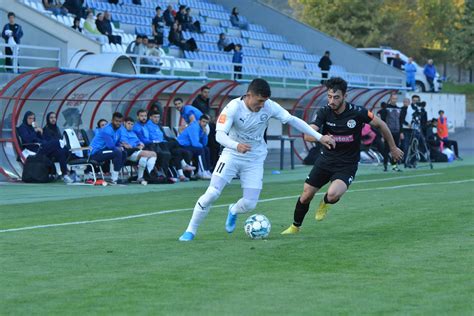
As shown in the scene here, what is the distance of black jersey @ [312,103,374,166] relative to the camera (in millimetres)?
12766

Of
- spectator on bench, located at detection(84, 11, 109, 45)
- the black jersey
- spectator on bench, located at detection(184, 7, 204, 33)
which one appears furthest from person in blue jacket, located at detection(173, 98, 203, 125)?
spectator on bench, located at detection(184, 7, 204, 33)

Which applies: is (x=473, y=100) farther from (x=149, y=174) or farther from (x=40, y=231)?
(x=40, y=231)

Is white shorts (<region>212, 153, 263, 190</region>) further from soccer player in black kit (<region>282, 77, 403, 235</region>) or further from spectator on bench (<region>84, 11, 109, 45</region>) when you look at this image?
spectator on bench (<region>84, 11, 109, 45</region>)

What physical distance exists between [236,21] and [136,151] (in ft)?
80.6

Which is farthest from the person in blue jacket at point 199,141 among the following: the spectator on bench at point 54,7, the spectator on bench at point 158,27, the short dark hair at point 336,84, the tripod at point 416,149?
the spectator on bench at point 158,27

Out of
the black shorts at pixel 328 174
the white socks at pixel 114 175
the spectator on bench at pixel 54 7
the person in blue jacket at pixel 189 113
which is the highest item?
the spectator on bench at pixel 54 7

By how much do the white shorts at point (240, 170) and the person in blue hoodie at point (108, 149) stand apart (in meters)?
10.5

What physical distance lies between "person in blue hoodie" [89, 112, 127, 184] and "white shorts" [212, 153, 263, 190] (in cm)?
1051

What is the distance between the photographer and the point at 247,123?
38.8 feet

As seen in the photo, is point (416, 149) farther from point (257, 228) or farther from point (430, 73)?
point (430, 73)

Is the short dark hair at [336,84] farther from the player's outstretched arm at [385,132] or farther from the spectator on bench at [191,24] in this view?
the spectator on bench at [191,24]

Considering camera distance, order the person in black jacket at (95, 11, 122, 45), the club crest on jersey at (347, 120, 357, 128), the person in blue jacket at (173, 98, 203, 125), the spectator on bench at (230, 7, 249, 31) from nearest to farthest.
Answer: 1. the club crest on jersey at (347, 120, 357, 128)
2. the person in blue jacket at (173, 98, 203, 125)
3. the person in black jacket at (95, 11, 122, 45)
4. the spectator on bench at (230, 7, 249, 31)

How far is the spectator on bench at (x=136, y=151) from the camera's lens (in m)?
22.9

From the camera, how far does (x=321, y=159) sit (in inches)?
512
